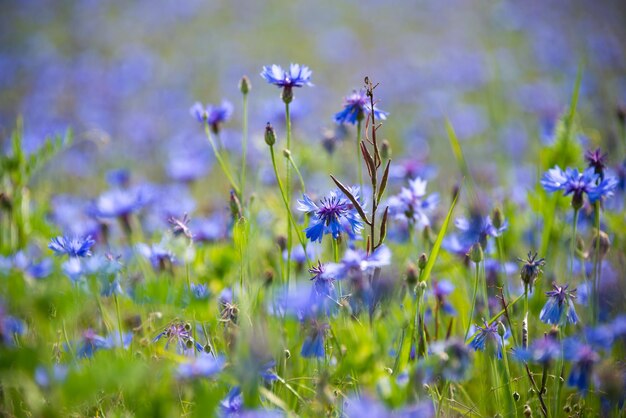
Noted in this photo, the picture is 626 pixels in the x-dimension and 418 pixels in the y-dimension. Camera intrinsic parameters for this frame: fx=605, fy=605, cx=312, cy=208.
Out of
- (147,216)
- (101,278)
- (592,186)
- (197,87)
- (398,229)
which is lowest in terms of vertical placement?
(101,278)

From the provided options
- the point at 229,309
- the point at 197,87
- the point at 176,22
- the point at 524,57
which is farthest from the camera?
the point at 176,22

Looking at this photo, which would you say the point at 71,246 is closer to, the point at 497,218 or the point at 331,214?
the point at 331,214

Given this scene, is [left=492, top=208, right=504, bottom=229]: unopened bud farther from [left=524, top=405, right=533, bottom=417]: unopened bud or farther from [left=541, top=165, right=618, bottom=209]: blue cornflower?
[left=524, top=405, right=533, bottom=417]: unopened bud

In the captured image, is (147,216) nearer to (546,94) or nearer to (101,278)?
(101,278)

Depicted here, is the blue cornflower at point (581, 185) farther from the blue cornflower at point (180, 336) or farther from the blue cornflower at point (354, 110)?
the blue cornflower at point (180, 336)

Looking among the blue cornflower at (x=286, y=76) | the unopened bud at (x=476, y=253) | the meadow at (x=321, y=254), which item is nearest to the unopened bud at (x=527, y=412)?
the meadow at (x=321, y=254)

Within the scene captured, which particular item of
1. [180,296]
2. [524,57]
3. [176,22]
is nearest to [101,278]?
[180,296]
